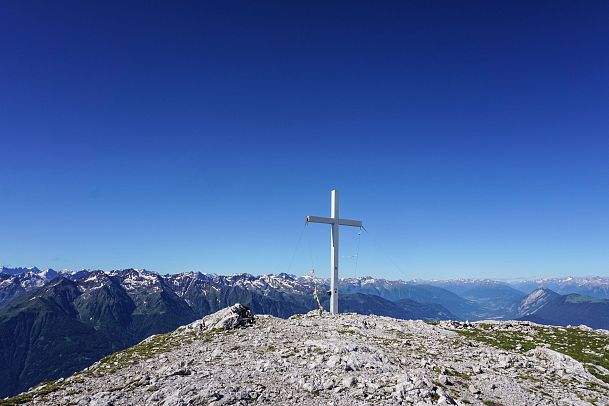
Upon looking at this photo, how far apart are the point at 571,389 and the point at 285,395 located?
47.2 ft

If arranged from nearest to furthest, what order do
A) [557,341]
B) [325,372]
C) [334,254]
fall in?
1. [325,372]
2. [557,341]
3. [334,254]

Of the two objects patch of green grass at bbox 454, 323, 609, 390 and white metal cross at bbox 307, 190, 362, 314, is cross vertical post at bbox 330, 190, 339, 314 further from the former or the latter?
patch of green grass at bbox 454, 323, 609, 390

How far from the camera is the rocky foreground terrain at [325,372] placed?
14617 mm

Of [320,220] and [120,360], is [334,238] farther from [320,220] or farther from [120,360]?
[120,360]

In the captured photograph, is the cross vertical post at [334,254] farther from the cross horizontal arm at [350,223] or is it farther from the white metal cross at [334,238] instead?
the cross horizontal arm at [350,223]

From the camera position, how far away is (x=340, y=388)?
15.1 meters

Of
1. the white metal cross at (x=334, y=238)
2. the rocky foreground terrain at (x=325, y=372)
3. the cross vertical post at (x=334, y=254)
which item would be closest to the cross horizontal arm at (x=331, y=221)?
the white metal cross at (x=334, y=238)

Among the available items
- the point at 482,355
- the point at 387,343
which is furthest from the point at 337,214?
the point at 482,355

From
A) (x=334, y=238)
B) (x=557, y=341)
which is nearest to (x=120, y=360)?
(x=334, y=238)

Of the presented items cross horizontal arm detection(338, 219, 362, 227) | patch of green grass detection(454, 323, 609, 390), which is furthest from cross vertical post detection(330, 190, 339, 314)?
patch of green grass detection(454, 323, 609, 390)

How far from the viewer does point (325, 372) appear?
1684cm

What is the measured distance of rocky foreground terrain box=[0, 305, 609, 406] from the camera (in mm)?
14617

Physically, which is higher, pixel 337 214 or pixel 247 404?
pixel 337 214

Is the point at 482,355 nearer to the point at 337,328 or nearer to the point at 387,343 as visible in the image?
the point at 387,343
